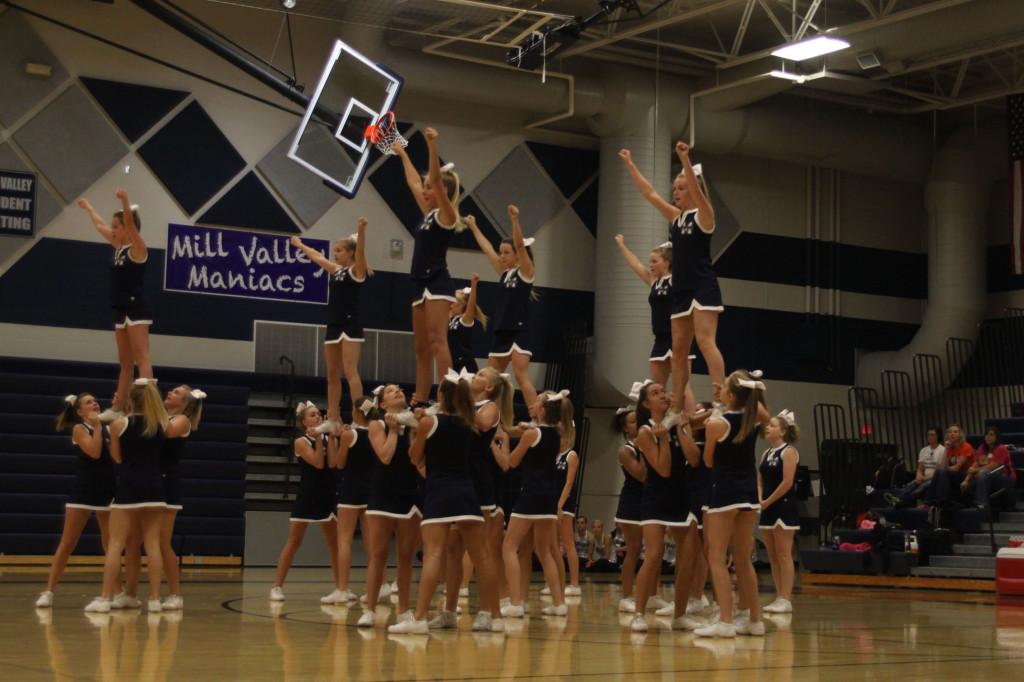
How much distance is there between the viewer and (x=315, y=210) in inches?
775

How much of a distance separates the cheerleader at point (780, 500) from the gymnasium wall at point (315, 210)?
374 inches

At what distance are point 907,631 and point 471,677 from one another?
16.2 feet

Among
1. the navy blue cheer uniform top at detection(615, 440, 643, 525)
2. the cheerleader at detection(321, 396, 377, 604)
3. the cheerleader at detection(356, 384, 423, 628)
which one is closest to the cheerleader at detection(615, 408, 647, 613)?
the navy blue cheer uniform top at detection(615, 440, 643, 525)

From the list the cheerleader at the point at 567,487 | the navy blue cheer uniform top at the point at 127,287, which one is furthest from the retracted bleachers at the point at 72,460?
the cheerleader at the point at 567,487

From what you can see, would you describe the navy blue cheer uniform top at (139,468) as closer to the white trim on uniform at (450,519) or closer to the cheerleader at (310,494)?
the cheerleader at (310,494)

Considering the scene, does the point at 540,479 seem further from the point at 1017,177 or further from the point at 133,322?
the point at 1017,177

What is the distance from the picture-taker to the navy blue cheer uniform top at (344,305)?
12.1 meters

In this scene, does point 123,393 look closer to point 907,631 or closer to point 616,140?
point 907,631

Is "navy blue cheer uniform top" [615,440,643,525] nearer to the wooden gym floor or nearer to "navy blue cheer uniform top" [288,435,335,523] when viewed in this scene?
the wooden gym floor

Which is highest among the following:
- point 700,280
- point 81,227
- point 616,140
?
point 616,140

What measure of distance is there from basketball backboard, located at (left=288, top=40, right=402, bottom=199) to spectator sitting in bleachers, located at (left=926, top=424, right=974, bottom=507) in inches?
337

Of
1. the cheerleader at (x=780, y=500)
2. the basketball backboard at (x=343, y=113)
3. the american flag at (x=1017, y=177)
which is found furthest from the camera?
the american flag at (x=1017, y=177)

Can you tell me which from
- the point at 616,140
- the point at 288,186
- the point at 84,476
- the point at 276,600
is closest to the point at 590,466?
the point at 616,140

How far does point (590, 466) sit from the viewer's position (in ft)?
70.8
